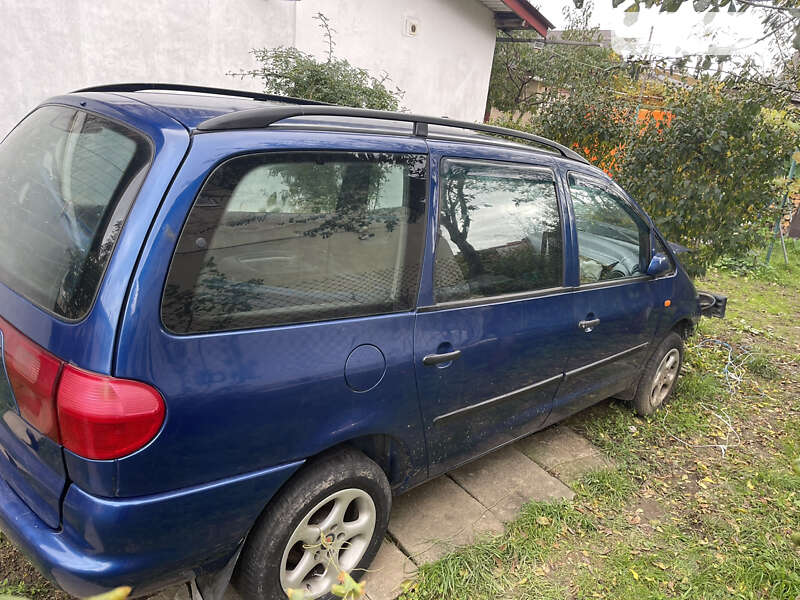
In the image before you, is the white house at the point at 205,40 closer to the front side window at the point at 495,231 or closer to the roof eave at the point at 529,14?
the roof eave at the point at 529,14

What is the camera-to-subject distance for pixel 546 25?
10727mm

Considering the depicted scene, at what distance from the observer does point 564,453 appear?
343 centimetres

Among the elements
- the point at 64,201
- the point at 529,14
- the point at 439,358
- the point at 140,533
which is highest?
the point at 529,14

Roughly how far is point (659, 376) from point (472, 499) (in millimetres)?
1801

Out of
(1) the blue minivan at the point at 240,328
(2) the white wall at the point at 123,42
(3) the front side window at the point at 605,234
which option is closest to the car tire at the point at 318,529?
(1) the blue minivan at the point at 240,328

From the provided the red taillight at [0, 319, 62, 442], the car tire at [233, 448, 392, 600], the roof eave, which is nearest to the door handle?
the car tire at [233, 448, 392, 600]

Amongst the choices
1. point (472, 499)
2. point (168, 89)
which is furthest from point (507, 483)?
point (168, 89)

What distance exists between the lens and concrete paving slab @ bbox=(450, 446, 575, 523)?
288cm

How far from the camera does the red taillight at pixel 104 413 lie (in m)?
1.44

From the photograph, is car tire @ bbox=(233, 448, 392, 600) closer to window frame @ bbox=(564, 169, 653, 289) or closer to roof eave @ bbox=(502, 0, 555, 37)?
window frame @ bbox=(564, 169, 653, 289)

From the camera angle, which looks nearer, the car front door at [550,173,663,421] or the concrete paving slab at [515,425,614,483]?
the car front door at [550,173,663,421]

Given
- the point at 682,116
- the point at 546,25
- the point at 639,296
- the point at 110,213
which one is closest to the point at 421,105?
the point at 546,25

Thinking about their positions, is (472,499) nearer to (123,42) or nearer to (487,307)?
(487,307)

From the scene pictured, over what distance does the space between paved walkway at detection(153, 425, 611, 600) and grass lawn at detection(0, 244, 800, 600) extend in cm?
9
